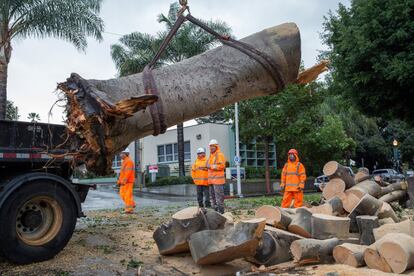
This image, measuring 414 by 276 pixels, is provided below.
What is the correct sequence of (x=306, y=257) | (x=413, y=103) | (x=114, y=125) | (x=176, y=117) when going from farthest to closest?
(x=413, y=103) → (x=306, y=257) → (x=176, y=117) → (x=114, y=125)

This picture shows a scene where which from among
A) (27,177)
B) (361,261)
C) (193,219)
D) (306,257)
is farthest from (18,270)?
(361,261)

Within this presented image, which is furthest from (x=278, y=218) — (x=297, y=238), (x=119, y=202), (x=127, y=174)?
(x=119, y=202)

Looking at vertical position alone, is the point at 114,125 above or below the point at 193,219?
above

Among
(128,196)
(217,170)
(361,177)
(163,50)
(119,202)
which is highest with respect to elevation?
(163,50)

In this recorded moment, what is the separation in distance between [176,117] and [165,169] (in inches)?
1163

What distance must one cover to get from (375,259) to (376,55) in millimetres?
10054

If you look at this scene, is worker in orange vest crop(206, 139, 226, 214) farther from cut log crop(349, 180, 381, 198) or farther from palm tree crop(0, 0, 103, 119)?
palm tree crop(0, 0, 103, 119)

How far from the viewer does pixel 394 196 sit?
10.6 meters

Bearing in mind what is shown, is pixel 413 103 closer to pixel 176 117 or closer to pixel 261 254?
pixel 261 254

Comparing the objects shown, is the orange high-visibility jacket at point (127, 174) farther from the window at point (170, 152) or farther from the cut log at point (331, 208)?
the window at point (170, 152)

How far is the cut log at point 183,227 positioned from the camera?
248 inches

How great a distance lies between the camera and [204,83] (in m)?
4.09

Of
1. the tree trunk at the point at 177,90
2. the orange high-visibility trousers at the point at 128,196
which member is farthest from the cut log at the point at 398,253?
the orange high-visibility trousers at the point at 128,196

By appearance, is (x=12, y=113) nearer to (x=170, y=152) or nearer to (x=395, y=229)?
(x=170, y=152)
